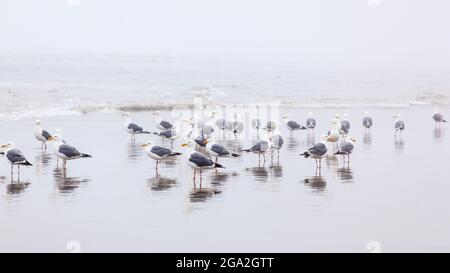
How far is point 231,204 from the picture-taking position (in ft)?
43.4

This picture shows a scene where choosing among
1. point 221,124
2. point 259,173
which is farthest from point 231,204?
point 221,124

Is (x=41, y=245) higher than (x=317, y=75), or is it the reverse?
(x=317, y=75)

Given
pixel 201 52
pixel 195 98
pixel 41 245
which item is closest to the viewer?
pixel 41 245

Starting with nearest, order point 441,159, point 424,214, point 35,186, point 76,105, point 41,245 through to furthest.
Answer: point 41,245, point 424,214, point 35,186, point 441,159, point 76,105

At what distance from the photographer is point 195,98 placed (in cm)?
4084

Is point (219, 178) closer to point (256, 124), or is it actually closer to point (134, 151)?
point (134, 151)

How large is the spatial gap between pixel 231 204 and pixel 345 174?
172 inches

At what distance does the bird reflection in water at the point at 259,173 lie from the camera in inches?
631

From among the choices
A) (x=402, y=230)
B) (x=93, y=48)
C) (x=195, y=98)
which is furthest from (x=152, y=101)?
(x=93, y=48)

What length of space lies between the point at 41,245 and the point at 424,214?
21.8 ft

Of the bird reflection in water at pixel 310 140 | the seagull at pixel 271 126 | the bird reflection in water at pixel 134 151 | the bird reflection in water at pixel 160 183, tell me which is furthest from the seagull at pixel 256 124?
the bird reflection in water at pixel 160 183

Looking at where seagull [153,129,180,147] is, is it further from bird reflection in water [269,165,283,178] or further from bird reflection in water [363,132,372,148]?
bird reflection in water [363,132,372,148]

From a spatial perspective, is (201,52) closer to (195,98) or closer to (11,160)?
(195,98)

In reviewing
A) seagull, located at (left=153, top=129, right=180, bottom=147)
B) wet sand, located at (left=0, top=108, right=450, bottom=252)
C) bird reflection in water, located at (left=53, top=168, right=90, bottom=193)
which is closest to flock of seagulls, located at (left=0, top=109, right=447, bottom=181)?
seagull, located at (left=153, top=129, right=180, bottom=147)
